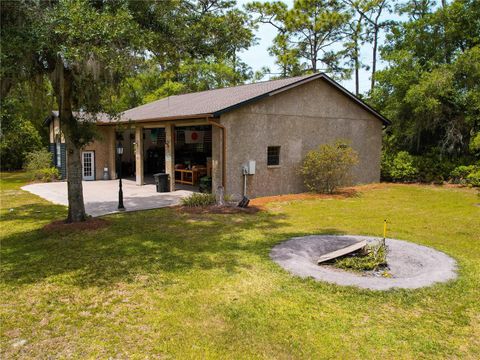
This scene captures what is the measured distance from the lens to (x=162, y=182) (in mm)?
15836

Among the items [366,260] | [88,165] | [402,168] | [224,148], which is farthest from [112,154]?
[366,260]

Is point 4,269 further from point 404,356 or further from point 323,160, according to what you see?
point 323,160

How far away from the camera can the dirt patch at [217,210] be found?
11661 millimetres

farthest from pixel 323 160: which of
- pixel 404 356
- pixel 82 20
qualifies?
pixel 404 356

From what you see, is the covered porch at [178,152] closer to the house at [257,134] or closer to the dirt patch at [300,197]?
the house at [257,134]

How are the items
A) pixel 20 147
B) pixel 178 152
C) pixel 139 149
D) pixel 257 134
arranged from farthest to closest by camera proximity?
1. pixel 20 147
2. pixel 178 152
3. pixel 139 149
4. pixel 257 134

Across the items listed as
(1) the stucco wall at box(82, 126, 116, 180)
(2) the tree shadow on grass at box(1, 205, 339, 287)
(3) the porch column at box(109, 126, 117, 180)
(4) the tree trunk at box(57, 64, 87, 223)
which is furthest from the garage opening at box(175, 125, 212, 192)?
(4) the tree trunk at box(57, 64, 87, 223)

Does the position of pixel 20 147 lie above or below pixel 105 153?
above

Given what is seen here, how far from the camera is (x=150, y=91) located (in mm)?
31344

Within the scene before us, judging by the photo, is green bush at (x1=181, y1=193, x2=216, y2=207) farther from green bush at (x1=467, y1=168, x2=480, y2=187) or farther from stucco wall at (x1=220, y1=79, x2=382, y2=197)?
green bush at (x1=467, y1=168, x2=480, y2=187)

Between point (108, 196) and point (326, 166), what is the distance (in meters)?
8.64

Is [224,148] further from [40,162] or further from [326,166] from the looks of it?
[40,162]

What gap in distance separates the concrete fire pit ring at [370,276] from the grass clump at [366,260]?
0.17 m

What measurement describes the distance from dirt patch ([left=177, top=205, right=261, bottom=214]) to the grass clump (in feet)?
16.8
